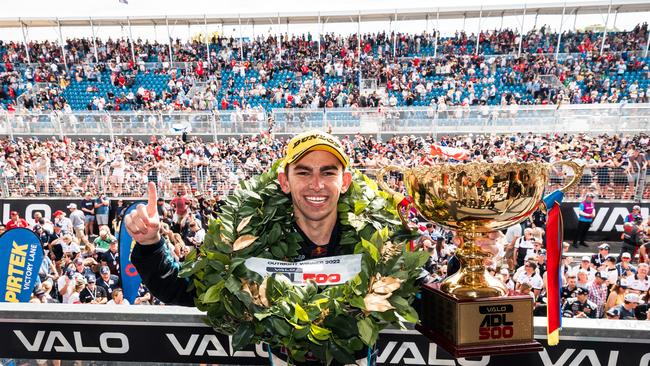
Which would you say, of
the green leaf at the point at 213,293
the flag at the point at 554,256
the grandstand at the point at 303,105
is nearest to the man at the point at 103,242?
the grandstand at the point at 303,105

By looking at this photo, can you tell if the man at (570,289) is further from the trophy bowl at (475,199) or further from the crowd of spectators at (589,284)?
the trophy bowl at (475,199)

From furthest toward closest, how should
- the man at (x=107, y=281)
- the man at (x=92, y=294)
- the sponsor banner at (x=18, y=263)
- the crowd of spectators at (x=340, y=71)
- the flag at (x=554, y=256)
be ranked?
the crowd of spectators at (x=340, y=71) → the man at (x=107, y=281) → the man at (x=92, y=294) → the sponsor banner at (x=18, y=263) → the flag at (x=554, y=256)

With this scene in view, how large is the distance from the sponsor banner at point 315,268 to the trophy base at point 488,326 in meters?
0.44

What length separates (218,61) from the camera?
3009 cm

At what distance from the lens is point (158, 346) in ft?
6.84

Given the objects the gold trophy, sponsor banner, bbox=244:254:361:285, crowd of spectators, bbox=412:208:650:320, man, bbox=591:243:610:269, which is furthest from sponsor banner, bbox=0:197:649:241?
sponsor banner, bbox=244:254:361:285

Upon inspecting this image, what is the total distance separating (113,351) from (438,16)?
30.7 m

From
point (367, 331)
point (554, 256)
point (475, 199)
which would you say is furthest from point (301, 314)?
point (554, 256)

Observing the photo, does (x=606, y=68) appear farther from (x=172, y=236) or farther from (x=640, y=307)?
(x=172, y=236)

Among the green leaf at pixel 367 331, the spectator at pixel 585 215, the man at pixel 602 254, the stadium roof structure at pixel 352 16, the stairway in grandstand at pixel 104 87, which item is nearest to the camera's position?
the green leaf at pixel 367 331

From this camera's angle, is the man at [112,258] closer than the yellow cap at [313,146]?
No

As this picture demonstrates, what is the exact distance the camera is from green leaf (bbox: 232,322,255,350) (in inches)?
69.8

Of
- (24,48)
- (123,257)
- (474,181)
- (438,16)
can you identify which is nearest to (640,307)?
(474,181)

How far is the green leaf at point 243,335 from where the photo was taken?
1.77 metres
